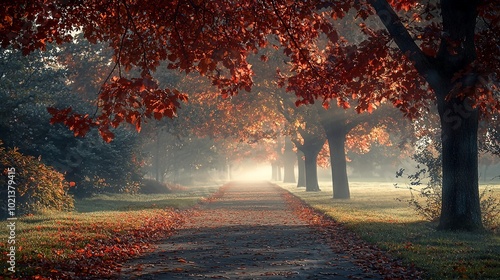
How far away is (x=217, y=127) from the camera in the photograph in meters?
45.0

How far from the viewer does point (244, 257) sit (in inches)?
451

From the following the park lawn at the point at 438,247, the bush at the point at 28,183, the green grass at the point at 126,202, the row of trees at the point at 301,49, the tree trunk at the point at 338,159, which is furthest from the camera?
the tree trunk at the point at 338,159

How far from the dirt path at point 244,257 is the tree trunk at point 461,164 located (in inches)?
155

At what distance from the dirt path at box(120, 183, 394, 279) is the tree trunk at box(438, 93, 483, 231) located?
3932 mm

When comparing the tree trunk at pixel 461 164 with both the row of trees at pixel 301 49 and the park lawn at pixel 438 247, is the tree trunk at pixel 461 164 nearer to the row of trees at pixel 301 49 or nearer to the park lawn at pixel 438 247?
the row of trees at pixel 301 49

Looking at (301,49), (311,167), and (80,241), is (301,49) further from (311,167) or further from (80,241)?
(311,167)

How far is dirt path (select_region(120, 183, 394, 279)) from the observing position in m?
9.48

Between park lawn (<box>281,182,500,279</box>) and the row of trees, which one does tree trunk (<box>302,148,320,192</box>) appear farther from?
the row of trees

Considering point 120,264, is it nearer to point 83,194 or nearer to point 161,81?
point 83,194

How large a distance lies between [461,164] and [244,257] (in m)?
7.07

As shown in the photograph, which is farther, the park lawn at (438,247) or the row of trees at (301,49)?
the row of trees at (301,49)

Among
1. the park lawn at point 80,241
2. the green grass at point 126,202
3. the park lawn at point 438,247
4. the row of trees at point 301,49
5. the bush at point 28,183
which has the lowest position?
the park lawn at point 438,247

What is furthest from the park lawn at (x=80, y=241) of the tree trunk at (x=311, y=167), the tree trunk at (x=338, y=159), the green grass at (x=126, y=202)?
the tree trunk at (x=311, y=167)

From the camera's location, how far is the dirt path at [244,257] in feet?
31.1
